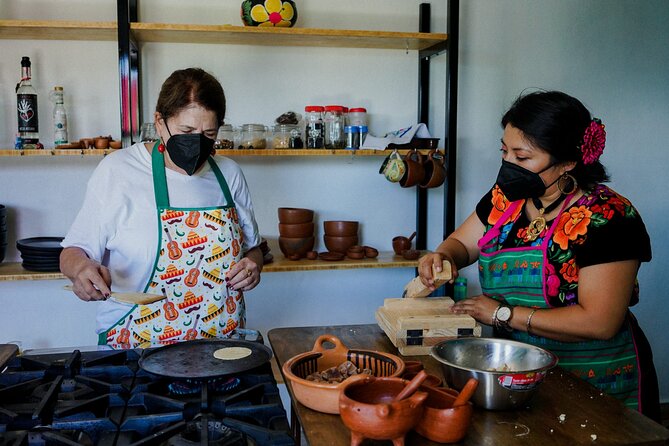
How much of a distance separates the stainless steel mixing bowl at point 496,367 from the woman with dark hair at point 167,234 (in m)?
0.86

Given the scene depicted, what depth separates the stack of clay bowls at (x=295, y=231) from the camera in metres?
3.53

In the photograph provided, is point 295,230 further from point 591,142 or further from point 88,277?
point 591,142

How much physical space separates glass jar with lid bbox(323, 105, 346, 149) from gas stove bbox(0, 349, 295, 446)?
1.96 metres

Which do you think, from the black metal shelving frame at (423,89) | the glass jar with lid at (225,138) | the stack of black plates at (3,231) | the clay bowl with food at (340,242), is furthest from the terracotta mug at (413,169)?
the stack of black plates at (3,231)

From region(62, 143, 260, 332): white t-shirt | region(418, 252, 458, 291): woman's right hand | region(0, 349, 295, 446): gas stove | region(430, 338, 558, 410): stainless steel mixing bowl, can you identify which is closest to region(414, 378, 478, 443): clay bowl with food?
region(430, 338, 558, 410): stainless steel mixing bowl

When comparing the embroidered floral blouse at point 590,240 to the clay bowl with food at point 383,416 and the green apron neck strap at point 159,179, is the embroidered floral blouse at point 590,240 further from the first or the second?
the green apron neck strap at point 159,179

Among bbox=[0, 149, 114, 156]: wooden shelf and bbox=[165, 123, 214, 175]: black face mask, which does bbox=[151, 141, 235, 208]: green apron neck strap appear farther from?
bbox=[0, 149, 114, 156]: wooden shelf

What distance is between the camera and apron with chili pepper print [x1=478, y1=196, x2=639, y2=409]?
2082mm

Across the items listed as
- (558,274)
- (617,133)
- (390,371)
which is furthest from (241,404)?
(617,133)

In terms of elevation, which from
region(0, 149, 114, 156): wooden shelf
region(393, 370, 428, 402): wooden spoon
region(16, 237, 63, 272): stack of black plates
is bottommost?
region(393, 370, 428, 402): wooden spoon

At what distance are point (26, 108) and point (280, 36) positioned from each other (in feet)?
4.28

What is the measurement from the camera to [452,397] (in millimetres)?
1440

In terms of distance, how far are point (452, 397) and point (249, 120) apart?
253 cm

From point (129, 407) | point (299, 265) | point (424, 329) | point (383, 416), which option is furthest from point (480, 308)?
point (299, 265)
